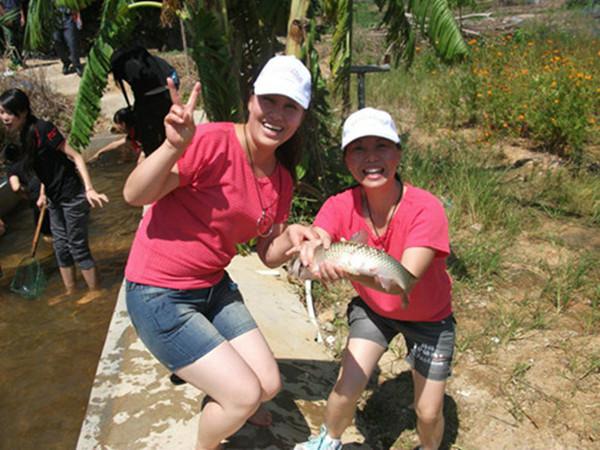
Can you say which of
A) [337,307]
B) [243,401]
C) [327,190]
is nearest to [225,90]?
[327,190]

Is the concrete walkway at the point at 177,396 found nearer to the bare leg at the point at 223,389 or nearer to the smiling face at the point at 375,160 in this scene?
the bare leg at the point at 223,389

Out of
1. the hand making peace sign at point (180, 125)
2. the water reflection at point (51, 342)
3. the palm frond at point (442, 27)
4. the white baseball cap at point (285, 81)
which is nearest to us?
the hand making peace sign at point (180, 125)

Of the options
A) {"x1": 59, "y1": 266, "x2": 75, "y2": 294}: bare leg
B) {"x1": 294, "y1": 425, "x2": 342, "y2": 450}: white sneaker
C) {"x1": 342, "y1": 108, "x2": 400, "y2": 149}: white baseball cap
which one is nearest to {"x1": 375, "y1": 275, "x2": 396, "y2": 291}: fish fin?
{"x1": 342, "y1": 108, "x2": 400, "y2": 149}: white baseball cap

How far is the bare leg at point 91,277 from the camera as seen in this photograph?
18.6 ft

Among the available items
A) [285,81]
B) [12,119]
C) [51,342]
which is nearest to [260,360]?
[285,81]

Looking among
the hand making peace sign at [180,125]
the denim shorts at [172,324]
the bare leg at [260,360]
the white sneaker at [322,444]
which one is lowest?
the white sneaker at [322,444]

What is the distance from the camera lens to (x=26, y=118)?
486cm

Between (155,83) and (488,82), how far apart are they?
21.0ft

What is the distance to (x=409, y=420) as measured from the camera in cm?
356

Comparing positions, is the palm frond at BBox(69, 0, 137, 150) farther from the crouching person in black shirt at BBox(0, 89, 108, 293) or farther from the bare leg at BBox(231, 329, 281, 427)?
the bare leg at BBox(231, 329, 281, 427)

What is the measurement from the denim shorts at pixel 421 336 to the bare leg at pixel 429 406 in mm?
40

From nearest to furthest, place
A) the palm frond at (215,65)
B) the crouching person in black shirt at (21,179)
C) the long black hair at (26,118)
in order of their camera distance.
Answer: the long black hair at (26,118), the palm frond at (215,65), the crouching person in black shirt at (21,179)

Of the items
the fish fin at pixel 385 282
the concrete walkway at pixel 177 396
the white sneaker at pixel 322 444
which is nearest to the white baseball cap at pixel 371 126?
the fish fin at pixel 385 282

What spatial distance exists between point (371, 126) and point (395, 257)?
0.71 meters
